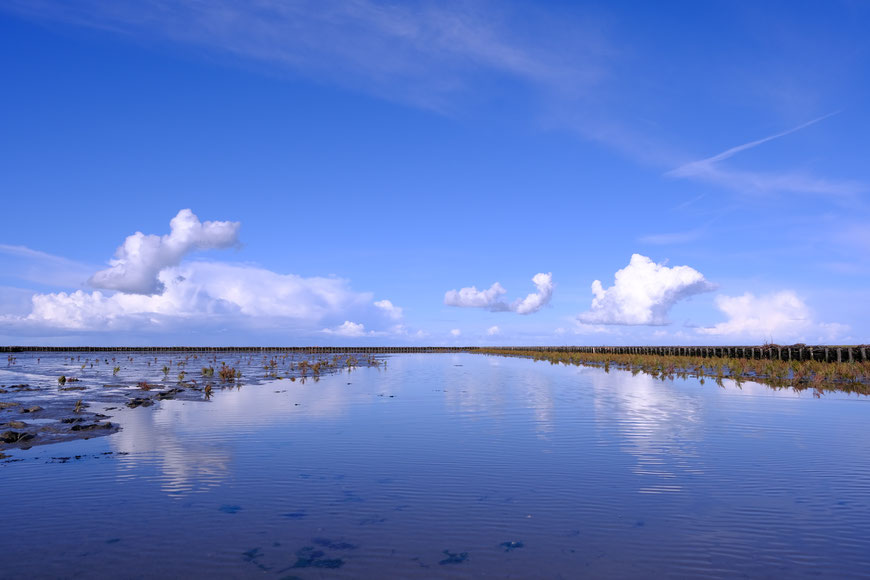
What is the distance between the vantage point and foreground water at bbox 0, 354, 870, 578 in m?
5.85

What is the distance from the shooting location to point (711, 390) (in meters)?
25.1

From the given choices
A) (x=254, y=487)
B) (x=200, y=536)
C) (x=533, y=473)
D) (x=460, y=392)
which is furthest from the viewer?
(x=460, y=392)

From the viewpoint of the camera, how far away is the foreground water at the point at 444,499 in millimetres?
5848

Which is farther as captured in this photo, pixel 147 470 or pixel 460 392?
pixel 460 392

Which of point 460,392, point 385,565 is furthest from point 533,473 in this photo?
point 460,392

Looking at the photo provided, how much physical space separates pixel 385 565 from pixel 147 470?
20.2 feet

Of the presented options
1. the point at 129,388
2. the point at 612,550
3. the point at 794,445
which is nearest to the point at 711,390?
the point at 794,445

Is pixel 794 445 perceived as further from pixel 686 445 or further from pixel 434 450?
pixel 434 450

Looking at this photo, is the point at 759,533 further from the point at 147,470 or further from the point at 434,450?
the point at 147,470

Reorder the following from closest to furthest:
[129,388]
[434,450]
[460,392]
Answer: [434,450] → [460,392] → [129,388]

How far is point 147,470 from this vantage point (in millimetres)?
9859

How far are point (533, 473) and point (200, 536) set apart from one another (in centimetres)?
529

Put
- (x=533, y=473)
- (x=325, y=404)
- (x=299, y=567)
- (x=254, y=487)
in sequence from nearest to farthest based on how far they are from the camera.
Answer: (x=299, y=567)
(x=254, y=487)
(x=533, y=473)
(x=325, y=404)

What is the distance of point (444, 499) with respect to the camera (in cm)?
800
